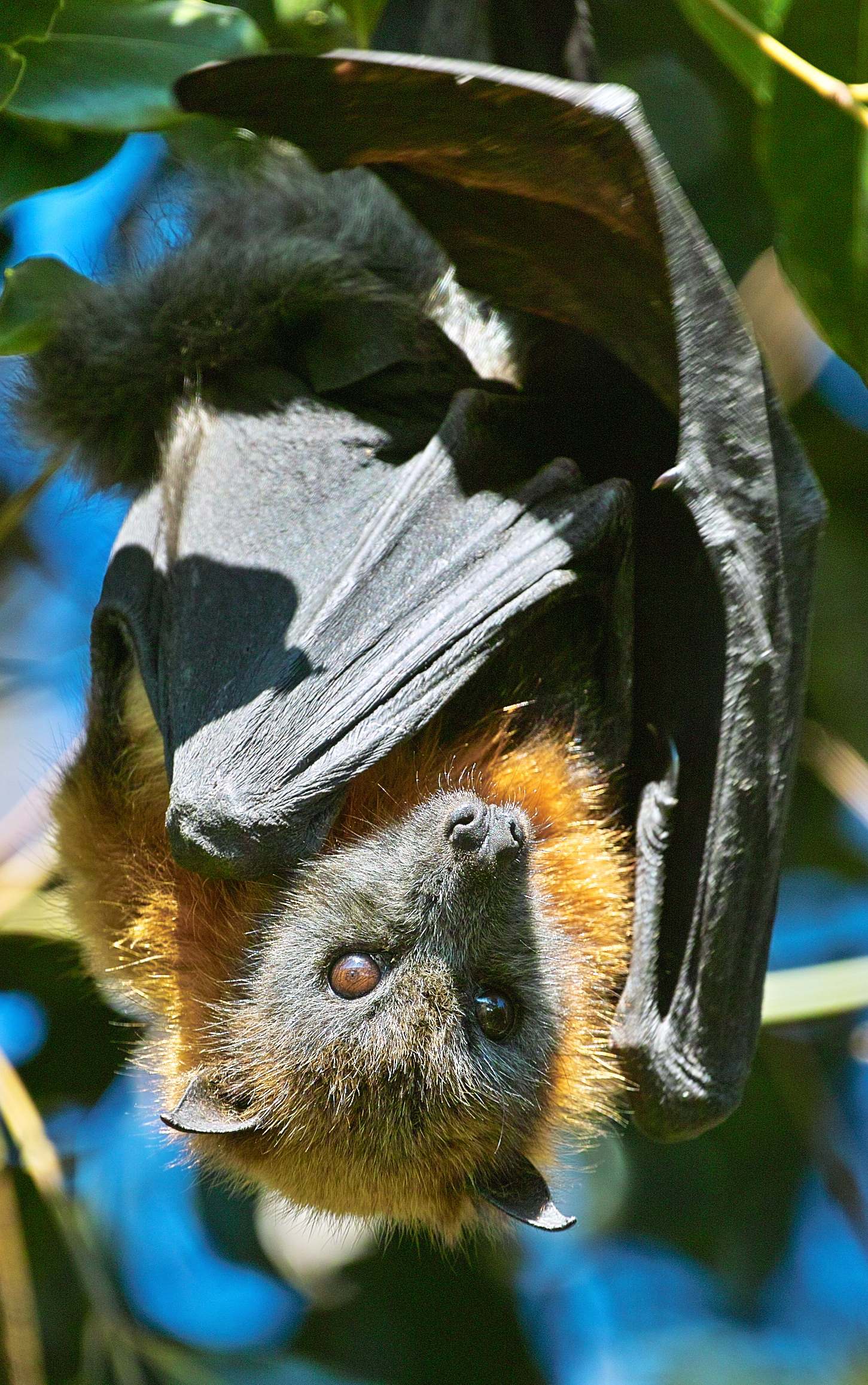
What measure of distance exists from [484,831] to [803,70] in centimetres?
165

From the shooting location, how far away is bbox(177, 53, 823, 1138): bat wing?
2270 millimetres

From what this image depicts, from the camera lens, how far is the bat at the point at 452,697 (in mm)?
2416

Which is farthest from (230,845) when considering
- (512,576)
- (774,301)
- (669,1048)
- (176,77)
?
(774,301)

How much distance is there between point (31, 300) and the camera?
2.55 meters

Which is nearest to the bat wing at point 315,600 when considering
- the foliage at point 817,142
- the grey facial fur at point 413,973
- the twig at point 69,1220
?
the grey facial fur at point 413,973

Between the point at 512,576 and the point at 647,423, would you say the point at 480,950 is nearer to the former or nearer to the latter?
the point at 512,576

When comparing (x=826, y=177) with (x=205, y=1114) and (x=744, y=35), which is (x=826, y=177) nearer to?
(x=744, y=35)

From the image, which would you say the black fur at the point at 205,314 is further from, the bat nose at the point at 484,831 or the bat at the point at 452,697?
the bat nose at the point at 484,831

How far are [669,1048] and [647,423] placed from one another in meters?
1.35

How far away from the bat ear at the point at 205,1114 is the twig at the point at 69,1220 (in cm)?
96

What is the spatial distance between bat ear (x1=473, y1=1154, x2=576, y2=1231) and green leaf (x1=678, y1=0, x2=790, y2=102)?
226 cm

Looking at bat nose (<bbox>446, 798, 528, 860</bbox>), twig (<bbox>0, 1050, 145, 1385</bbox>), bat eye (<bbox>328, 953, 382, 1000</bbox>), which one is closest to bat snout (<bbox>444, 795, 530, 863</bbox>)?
bat nose (<bbox>446, 798, 528, 860</bbox>)

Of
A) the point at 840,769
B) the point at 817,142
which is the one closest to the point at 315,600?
the point at 817,142

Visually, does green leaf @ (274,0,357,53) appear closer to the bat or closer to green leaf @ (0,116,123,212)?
the bat
